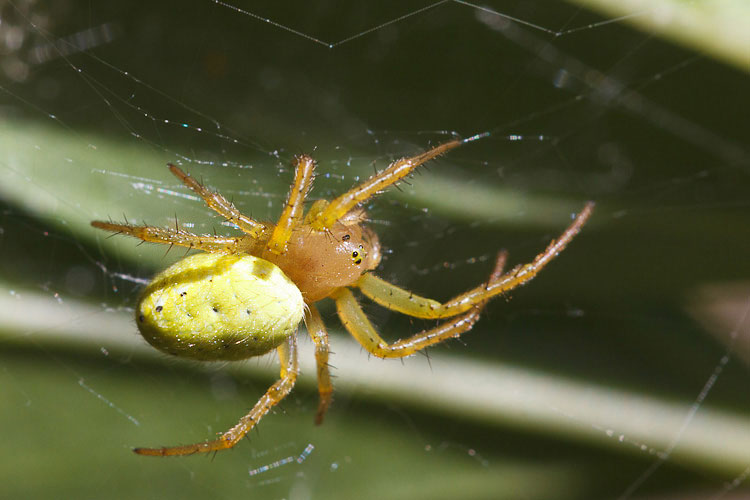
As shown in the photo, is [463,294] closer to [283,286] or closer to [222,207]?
[283,286]

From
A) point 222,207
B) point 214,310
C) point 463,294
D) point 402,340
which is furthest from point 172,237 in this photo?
point 463,294

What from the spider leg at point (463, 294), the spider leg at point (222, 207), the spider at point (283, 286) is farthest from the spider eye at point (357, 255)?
the spider leg at point (222, 207)

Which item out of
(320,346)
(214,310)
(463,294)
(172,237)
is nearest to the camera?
(214,310)

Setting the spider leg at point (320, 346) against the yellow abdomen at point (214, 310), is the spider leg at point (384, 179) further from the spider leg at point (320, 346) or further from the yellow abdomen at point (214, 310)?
the spider leg at point (320, 346)

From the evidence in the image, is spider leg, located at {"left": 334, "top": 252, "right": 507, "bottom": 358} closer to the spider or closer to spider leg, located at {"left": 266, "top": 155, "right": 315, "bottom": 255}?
the spider

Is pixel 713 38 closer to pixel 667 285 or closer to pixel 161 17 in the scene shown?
pixel 667 285

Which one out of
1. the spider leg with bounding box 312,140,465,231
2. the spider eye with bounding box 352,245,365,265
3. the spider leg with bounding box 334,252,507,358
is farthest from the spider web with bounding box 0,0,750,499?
the spider eye with bounding box 352,245,365,265
